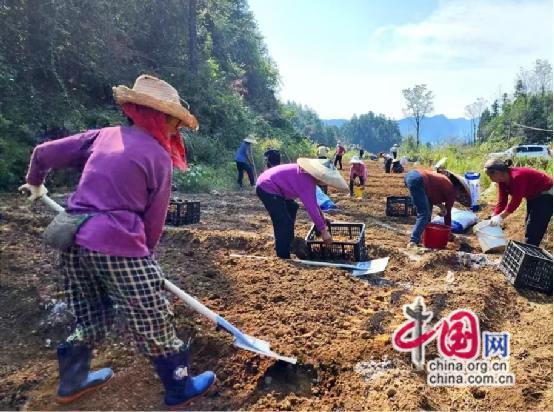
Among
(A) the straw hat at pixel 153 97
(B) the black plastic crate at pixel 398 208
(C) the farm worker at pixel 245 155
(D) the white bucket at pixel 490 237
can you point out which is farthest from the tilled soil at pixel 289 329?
(C) the farm worker at pixel 245 155

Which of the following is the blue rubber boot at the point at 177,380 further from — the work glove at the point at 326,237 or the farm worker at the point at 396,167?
the farm worker at the point at 396,167

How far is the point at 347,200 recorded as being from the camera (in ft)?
33.9

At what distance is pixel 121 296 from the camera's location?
221cm

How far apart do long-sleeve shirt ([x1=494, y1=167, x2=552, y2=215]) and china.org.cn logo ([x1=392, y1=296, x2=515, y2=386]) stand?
198 centimetres

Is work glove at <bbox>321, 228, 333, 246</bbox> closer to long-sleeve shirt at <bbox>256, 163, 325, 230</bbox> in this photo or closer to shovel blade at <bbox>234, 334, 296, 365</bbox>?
long-sleeve shirt at <bbox>256, 163, 325, 230</bbox>

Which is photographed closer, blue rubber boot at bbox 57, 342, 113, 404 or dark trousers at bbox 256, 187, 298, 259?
blue rubber boot at bbox 57, 342, 113, 404

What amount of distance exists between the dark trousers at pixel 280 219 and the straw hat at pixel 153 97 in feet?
8.56

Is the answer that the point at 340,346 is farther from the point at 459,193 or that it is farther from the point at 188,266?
the point at 459,193

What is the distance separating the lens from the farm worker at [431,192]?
5.46 m

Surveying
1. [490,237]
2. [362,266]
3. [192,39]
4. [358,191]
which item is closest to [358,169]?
[358,191]

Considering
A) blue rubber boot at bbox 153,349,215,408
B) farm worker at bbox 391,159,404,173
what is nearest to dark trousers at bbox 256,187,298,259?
blue rubber boot at bbox 153,349,215,408

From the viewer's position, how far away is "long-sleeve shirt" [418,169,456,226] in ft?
17.9

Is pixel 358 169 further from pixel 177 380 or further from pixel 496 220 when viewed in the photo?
pixel 177 380

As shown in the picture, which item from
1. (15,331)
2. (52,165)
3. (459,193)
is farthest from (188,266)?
(459,193)
